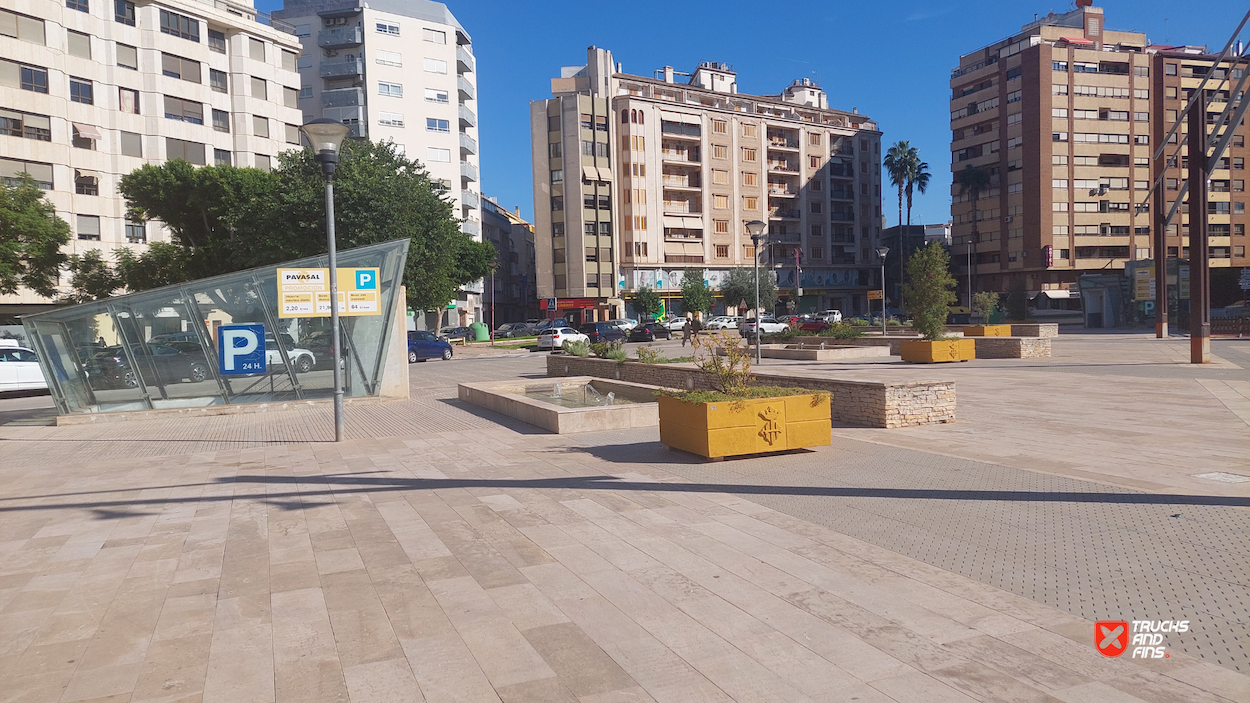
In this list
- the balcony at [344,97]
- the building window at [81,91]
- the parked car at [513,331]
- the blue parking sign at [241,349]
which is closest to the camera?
the blue parking sign at [241,349]

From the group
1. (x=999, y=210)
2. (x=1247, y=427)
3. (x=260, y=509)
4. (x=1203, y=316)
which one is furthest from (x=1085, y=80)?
(x=260, y=509)

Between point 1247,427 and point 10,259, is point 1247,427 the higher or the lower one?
the lower one

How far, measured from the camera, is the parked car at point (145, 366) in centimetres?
1555

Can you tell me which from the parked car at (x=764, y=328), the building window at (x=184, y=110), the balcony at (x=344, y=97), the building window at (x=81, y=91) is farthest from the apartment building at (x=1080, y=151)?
the building window at (x=81, y=91)

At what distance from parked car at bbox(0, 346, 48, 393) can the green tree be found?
2627 centimetres

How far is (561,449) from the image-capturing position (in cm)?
1048

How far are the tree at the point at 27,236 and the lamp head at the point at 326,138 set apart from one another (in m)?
21.1

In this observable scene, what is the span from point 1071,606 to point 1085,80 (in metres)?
77.4

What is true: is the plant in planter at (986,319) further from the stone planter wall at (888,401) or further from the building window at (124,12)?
the building window at (124,12)

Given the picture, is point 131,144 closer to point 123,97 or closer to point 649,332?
point 123,97

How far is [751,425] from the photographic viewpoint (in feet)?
29.9

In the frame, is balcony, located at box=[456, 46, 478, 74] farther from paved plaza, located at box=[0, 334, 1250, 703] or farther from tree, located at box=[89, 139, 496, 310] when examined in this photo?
paved plaza, located at box=[0, 334, 1250, 703]

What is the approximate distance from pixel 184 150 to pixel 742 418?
1865 inches

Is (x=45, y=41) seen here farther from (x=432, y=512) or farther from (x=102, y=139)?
(x=432, y=512)
